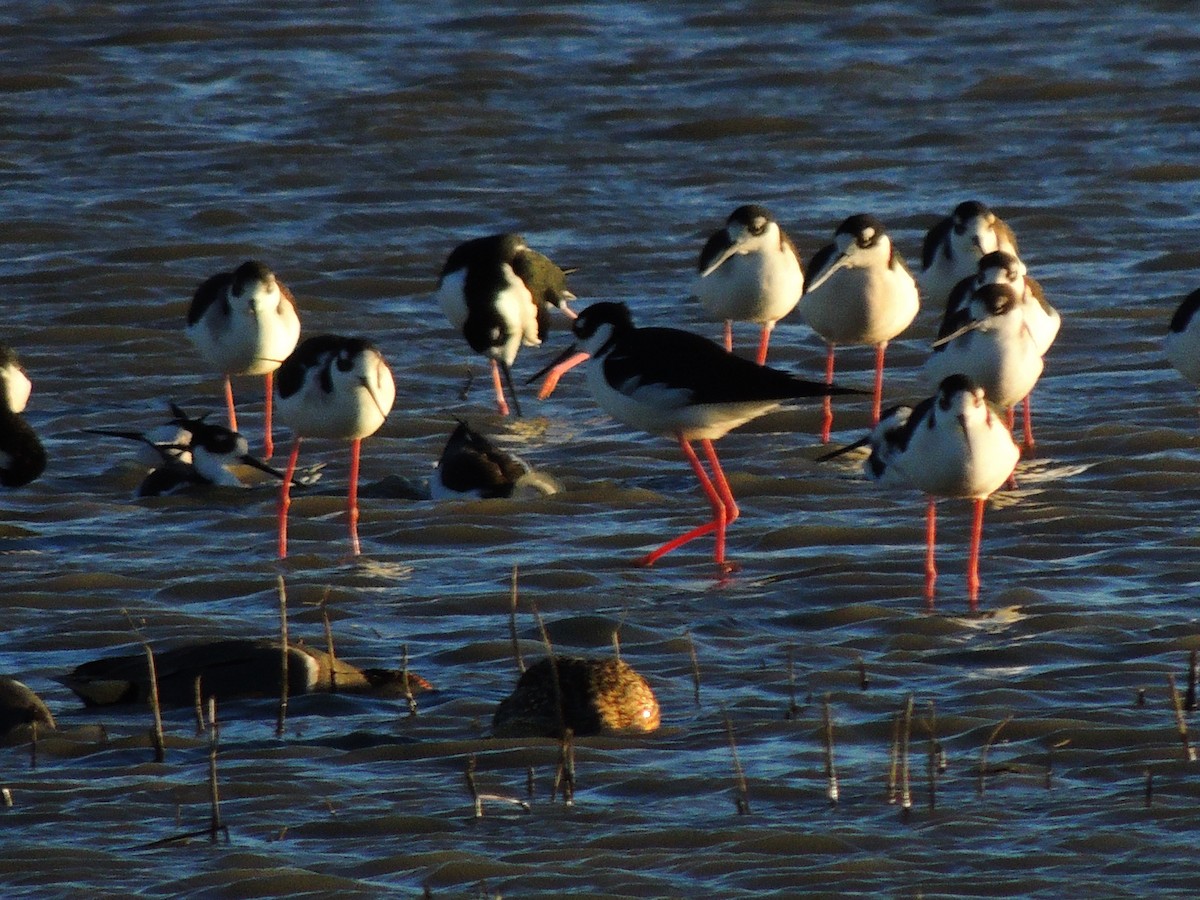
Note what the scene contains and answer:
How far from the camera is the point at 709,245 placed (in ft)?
37.0

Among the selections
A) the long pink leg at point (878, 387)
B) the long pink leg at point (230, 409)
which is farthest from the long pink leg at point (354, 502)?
the long pink leg at point (878, 387)

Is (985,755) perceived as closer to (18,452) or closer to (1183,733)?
(1183,733)

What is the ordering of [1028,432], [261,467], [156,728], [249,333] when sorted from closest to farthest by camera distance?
[156,728] → [261,467] → [1028,432] → [249,333]

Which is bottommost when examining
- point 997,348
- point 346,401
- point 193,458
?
point 193,458

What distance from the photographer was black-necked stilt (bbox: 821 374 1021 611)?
314 inches

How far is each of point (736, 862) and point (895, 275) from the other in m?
5.52

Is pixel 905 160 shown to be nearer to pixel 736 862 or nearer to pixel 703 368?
pixel 703 368

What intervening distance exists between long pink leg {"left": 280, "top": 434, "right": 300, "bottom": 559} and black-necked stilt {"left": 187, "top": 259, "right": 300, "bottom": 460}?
950mm

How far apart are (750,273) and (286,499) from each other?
284 cm

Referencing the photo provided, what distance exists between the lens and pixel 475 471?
8969mm

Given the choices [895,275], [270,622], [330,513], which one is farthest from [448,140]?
[270,622]

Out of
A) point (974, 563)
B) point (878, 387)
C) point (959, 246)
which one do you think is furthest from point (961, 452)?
point (959, 246)

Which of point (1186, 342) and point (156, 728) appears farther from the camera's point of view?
point (1186, 342)

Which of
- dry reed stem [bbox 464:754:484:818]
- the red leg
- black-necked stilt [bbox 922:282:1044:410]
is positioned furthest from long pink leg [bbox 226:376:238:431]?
dry reed stem [bbox 464:754:484:818]
